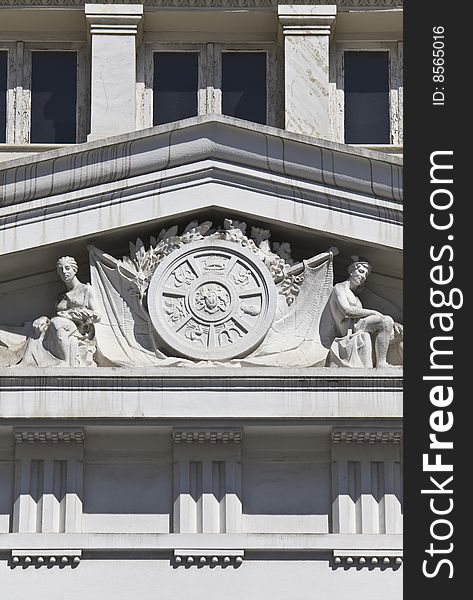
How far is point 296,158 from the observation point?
1081 inches

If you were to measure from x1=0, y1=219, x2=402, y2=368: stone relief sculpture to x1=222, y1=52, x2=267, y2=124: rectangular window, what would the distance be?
5.95 meters

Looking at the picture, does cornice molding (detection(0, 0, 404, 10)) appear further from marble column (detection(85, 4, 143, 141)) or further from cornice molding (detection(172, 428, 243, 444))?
cornice molding (detection(172, 428, 243, 444))

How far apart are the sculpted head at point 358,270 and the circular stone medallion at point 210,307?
2.93ft

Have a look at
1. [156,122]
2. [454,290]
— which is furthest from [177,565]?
[156,122]

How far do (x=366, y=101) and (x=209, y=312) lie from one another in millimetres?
7243

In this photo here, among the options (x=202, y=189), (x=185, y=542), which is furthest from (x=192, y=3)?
(x=185, y=542)

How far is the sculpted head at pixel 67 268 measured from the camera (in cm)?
2747

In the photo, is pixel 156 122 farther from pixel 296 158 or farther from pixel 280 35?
pixel 296 158

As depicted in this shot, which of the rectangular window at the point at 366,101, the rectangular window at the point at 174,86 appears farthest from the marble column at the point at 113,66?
the rectangular window at the point at 366,101

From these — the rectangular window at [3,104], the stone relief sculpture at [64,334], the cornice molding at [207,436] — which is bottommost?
the cornice molding at [207,436]

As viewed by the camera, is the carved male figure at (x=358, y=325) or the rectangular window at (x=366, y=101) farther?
the rectangular window at (x=366, y=101)

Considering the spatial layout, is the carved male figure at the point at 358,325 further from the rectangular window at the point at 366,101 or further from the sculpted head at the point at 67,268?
the rectangular window at the point at 366,101

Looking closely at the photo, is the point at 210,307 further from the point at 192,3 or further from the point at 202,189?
the point at 192,3

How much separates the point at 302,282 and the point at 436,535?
341 centimetres
